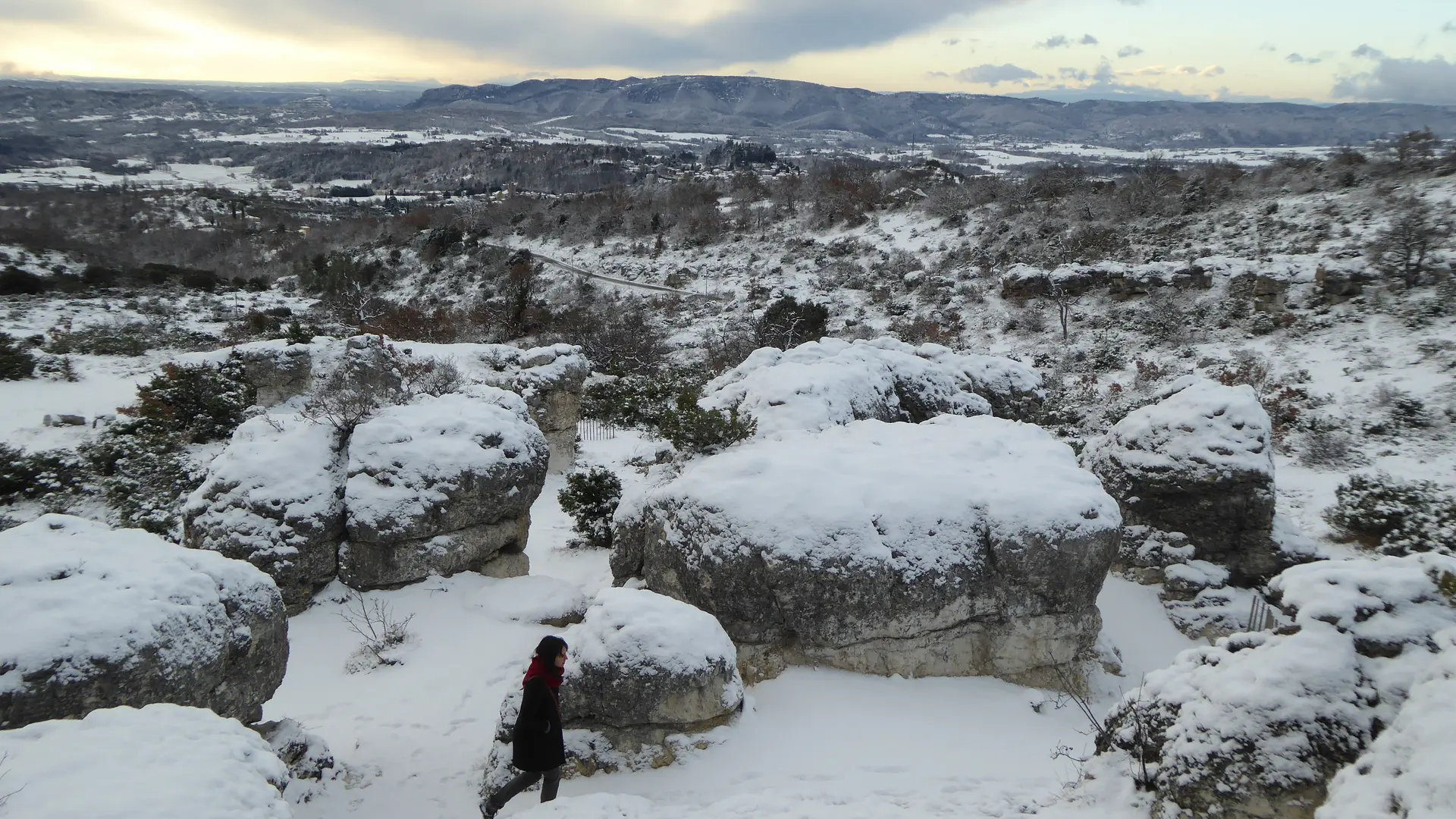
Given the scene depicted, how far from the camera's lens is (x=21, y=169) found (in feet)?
352

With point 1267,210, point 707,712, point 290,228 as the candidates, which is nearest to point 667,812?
point 707,712

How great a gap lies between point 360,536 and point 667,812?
5614 millimetres

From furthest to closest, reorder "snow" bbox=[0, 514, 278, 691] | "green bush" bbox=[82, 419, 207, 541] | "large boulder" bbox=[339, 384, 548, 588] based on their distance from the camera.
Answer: "green bush" bbox=[82, 419, 207, 541]
"large boulder" bbox=[339, 384, 548, 588]
"snow" bbox=[0, 514, 278, 691]

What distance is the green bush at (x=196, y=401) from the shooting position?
14.9 meters

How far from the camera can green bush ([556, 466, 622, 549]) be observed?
1204cm

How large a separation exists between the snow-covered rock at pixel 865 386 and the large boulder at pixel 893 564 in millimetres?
2315

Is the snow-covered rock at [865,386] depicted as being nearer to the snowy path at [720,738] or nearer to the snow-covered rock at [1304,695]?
the snowy path at [720,738]

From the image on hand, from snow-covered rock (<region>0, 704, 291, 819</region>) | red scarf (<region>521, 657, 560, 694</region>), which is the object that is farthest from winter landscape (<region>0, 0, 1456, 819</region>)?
red scarf (<region>521, 657, 560, 694</region>)

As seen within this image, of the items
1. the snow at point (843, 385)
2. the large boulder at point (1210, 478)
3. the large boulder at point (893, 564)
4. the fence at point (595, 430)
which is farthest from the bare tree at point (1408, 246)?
the fence at point (595, 430)

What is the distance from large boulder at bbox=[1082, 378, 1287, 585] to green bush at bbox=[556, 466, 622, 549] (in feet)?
27.3

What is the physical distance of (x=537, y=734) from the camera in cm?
530

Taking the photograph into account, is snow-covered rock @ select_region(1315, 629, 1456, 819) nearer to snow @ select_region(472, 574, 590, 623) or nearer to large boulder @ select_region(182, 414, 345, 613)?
snow @ select_region(472, 574, 590, 623)

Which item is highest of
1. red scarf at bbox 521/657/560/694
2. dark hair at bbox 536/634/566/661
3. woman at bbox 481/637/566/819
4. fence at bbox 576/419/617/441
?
dark hair at bbox 536/634/566/661

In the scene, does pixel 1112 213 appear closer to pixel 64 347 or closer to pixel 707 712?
pixel 707 712
